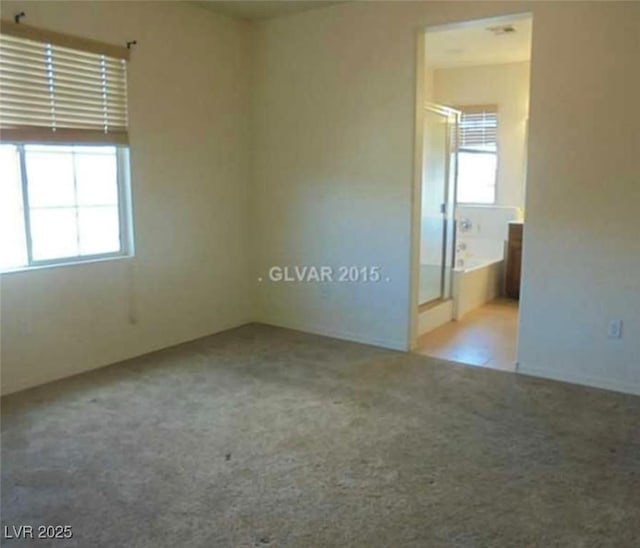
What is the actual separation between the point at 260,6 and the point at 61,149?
1.94 meters

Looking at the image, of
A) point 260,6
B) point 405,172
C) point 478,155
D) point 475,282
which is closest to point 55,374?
point 405,172

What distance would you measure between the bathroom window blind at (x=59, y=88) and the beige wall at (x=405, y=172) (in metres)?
1.45

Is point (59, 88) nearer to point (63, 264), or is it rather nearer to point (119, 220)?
point (119, 220)

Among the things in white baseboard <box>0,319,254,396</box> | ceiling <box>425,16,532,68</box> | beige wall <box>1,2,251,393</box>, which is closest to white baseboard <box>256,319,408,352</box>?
beige wall <box>1,2,251,393</box>

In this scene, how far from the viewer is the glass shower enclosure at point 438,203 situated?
16.9ft

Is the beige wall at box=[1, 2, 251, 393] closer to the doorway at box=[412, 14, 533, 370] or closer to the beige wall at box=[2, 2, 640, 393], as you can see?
the beige wall at box=[2, 2, 640, 393]

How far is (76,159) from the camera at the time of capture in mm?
3988

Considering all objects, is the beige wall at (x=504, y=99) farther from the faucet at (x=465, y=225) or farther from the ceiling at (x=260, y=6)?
the ceiling at (x=260, y=6)

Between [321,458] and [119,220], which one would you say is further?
[119,220]

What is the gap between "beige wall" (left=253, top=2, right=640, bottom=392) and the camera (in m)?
3.65

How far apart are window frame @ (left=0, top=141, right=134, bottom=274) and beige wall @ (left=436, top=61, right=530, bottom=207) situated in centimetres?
430

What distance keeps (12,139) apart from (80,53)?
0.76 meters

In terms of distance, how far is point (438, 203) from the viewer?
17.7 ft

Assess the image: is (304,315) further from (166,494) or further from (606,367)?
(166,494)
